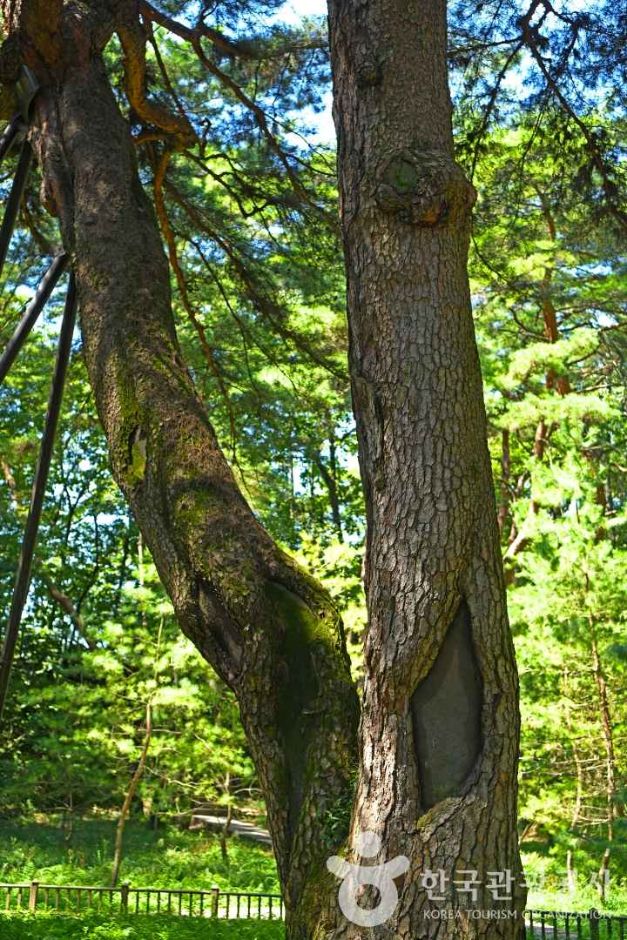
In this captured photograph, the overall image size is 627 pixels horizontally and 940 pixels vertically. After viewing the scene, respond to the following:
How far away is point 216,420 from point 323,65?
9.48 m

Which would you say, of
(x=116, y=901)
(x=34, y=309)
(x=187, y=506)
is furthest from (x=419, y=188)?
(x=116, y=901)

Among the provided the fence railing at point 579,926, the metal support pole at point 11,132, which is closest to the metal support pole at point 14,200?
the metal support pole at point 11,132

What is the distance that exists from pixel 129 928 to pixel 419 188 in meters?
7.52

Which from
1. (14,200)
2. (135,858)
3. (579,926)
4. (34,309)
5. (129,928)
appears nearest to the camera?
(34,309)

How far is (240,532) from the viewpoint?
2.53m

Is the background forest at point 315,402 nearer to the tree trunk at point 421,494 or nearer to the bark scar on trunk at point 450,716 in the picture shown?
the tree trunk at point 421,494

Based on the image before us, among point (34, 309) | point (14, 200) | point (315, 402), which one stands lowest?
point (34, 309)

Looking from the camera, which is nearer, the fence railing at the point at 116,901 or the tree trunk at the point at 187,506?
the tree trunk at the point at 187,506

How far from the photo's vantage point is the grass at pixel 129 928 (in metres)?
7.48

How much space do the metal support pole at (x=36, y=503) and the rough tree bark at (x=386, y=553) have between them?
0.87m

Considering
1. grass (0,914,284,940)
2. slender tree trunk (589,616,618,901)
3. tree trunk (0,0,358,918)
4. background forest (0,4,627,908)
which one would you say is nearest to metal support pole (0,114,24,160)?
tree trunk (0,0,358,918)

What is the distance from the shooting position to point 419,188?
237cm

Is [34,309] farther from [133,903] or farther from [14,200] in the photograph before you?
[133,903]

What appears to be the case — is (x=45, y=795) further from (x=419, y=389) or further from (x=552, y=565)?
(x=419, y=389)
